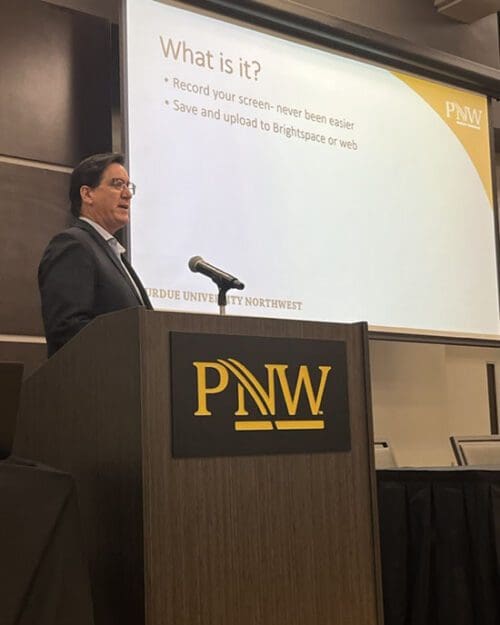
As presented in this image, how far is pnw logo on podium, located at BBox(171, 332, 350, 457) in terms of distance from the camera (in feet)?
4.03

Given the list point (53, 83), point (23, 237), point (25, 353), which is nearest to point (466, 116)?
point (53, 83)

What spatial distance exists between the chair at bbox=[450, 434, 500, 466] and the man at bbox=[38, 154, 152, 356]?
1587mm

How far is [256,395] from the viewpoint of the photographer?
4.25ft

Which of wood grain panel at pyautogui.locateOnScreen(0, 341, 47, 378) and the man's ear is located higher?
the man's ear

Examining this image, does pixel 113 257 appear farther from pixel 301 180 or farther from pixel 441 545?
pixel 301 180

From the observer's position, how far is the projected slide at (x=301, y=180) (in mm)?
2926

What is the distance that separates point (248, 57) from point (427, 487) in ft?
5.90

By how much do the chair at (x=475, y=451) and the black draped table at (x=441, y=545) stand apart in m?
0.99

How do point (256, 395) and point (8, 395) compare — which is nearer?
point (8, 395)

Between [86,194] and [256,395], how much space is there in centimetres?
104

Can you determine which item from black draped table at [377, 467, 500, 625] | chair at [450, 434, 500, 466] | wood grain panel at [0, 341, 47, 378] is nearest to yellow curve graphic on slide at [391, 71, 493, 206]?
chair at [450, 434, 500, 466]

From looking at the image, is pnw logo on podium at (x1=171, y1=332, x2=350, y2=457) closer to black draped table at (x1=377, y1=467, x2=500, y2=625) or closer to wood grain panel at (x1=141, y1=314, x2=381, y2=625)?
wood grain panel at (x1=141, y1=314, x2=381, y2=625)

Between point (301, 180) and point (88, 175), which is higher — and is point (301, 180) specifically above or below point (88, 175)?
above

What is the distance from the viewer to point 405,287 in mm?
3617
